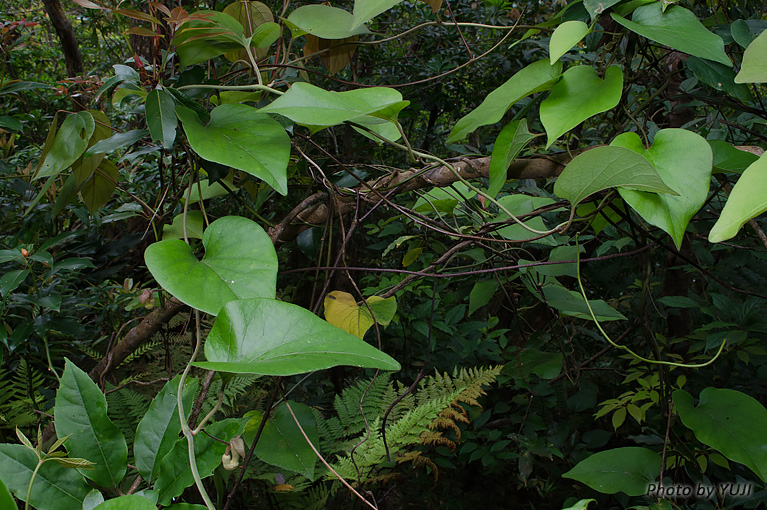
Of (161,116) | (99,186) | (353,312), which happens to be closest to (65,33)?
(99,186)

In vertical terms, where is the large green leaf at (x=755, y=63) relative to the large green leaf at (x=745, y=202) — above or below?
above

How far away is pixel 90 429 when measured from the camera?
33 cm

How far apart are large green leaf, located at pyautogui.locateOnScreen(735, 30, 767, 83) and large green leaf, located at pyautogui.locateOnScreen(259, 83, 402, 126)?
0.26 m

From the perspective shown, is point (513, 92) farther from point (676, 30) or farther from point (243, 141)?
point (243, 141)

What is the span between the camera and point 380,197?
60cm

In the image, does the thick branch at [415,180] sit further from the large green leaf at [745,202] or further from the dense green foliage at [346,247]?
the large green leaf at [745,202]

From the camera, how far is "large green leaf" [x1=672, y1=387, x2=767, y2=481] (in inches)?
21.0

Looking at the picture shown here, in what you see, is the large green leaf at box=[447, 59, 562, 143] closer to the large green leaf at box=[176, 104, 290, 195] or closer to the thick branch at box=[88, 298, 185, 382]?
the large green leaf at box=[176, 104, 290, 195]

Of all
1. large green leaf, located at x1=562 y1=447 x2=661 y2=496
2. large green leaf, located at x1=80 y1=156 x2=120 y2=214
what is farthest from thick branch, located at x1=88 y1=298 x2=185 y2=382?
large green leaf, located at x1=562 y1=447 x2=661 y2=496

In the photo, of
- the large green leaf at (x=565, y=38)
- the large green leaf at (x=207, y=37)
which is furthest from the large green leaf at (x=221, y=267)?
the large green leaf at (x=565, y=38)

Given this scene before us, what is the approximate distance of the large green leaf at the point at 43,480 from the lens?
0.93 feet

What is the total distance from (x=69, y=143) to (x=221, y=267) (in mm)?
281

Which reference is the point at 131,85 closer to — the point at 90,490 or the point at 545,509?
the point at 90,490

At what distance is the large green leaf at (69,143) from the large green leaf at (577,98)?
476mm
